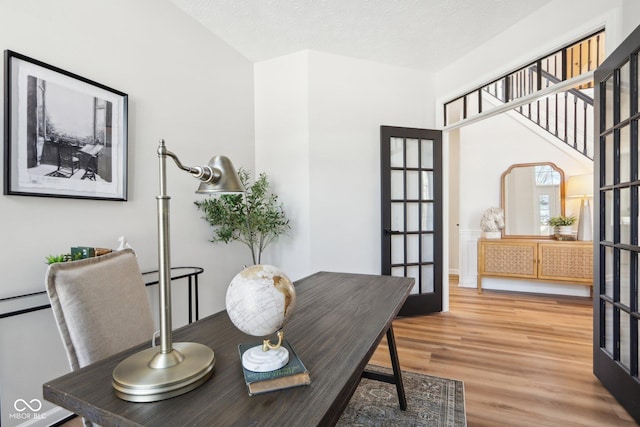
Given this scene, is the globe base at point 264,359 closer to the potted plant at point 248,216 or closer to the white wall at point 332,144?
the potted plant at point 248,216

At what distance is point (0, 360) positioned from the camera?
5.21 ft

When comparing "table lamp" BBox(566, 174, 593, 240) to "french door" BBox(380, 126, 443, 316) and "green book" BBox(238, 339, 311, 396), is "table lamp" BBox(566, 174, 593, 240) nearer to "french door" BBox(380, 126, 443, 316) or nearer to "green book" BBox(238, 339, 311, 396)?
"french door" BBox(380, 126, 443, 316)

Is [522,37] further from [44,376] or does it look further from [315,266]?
[44,376]

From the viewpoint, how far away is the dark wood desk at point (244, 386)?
68 cm

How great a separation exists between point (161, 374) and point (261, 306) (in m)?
0.29

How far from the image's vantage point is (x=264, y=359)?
84cm

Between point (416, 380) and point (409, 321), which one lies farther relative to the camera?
point (409, 321)

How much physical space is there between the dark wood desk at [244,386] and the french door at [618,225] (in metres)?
1.51

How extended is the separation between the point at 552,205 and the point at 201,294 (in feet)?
15.3

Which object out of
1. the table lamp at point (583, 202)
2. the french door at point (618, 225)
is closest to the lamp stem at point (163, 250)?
the french door at point (618, 225)

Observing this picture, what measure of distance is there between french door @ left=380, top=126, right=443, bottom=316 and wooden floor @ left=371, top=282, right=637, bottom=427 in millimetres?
332

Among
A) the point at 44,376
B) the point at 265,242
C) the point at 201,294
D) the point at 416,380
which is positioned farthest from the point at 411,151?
the point at 44,376

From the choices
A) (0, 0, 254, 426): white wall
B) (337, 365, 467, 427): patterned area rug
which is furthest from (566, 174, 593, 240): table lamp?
(0, 0, 254, 426): white wall

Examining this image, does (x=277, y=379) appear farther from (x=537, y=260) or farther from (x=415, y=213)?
(x=537, y=260)
